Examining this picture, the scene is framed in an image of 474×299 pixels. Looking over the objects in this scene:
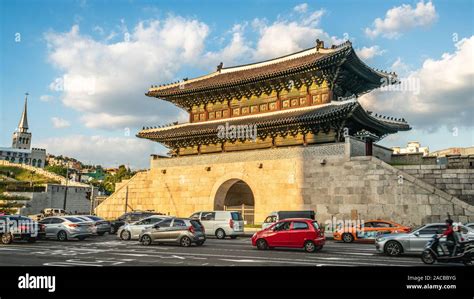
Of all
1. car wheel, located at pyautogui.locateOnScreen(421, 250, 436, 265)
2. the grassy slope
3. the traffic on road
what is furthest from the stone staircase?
the grassy slope

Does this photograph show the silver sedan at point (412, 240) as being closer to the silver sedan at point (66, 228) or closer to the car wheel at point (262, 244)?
the car wheel at point (262, 244)

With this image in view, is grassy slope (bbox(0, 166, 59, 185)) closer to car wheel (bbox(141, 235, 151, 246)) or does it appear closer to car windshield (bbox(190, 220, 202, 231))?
car wheel (bbox(141, 235, 151, 246))

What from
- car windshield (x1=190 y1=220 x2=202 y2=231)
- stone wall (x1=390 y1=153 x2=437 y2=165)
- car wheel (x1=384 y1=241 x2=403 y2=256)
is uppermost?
stone wall (x1=390 y1=153 x2=437 y2=165)

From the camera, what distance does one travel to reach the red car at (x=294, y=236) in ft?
53.2

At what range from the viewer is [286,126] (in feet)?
97.3

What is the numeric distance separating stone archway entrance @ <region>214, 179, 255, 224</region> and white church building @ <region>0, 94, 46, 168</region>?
120 metres

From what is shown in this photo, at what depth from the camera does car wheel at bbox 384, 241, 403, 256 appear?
1475cm

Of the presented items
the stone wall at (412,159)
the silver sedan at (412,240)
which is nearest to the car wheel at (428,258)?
the silver sedan at (412,240)

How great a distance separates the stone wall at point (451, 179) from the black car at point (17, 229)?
2331 cm
